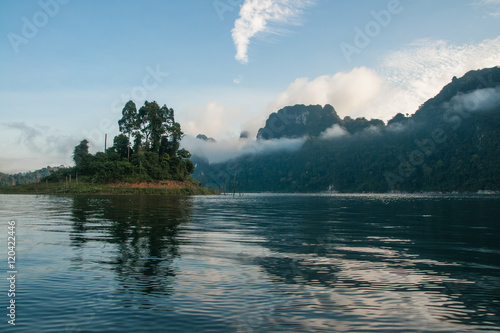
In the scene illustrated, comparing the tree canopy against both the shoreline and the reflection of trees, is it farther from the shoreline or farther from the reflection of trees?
the reflection of trees

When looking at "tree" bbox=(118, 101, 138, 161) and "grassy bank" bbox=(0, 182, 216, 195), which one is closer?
"grassy bank" bbox=(0, 182, 216, 195)

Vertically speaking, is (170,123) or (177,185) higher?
(170,123)

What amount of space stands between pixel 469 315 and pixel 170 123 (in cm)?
13119

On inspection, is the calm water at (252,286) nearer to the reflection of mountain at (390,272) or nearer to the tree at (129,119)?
the reflection of mountain at (390,272)

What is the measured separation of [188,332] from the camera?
20.9 feet

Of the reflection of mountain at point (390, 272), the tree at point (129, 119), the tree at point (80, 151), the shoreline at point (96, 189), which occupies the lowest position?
the reflection of mountain at point (390, 272)

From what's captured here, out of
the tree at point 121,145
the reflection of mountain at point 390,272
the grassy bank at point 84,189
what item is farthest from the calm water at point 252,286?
the tree at point 121,145

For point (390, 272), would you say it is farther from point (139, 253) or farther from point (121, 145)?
point (121, 145)

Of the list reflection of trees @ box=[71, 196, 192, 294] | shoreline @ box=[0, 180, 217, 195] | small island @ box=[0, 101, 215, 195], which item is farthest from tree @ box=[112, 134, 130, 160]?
reflection of trees @ box=[71, 196, 192, 294]

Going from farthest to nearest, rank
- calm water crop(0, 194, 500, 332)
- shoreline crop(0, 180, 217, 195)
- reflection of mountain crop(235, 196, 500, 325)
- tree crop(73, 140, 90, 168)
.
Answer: tree crop(73, 140, 90, 168) < shoreline crop(0, 180, 217, 195) < reflection of mountain crop(235, 196, 500, 325) < calm water crop(0, 194, 500, 332)

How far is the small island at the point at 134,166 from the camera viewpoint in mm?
103625

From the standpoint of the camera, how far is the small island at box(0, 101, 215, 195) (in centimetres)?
10362

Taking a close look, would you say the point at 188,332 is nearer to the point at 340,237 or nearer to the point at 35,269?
the point at 35,269

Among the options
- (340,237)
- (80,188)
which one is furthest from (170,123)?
(340,237)
